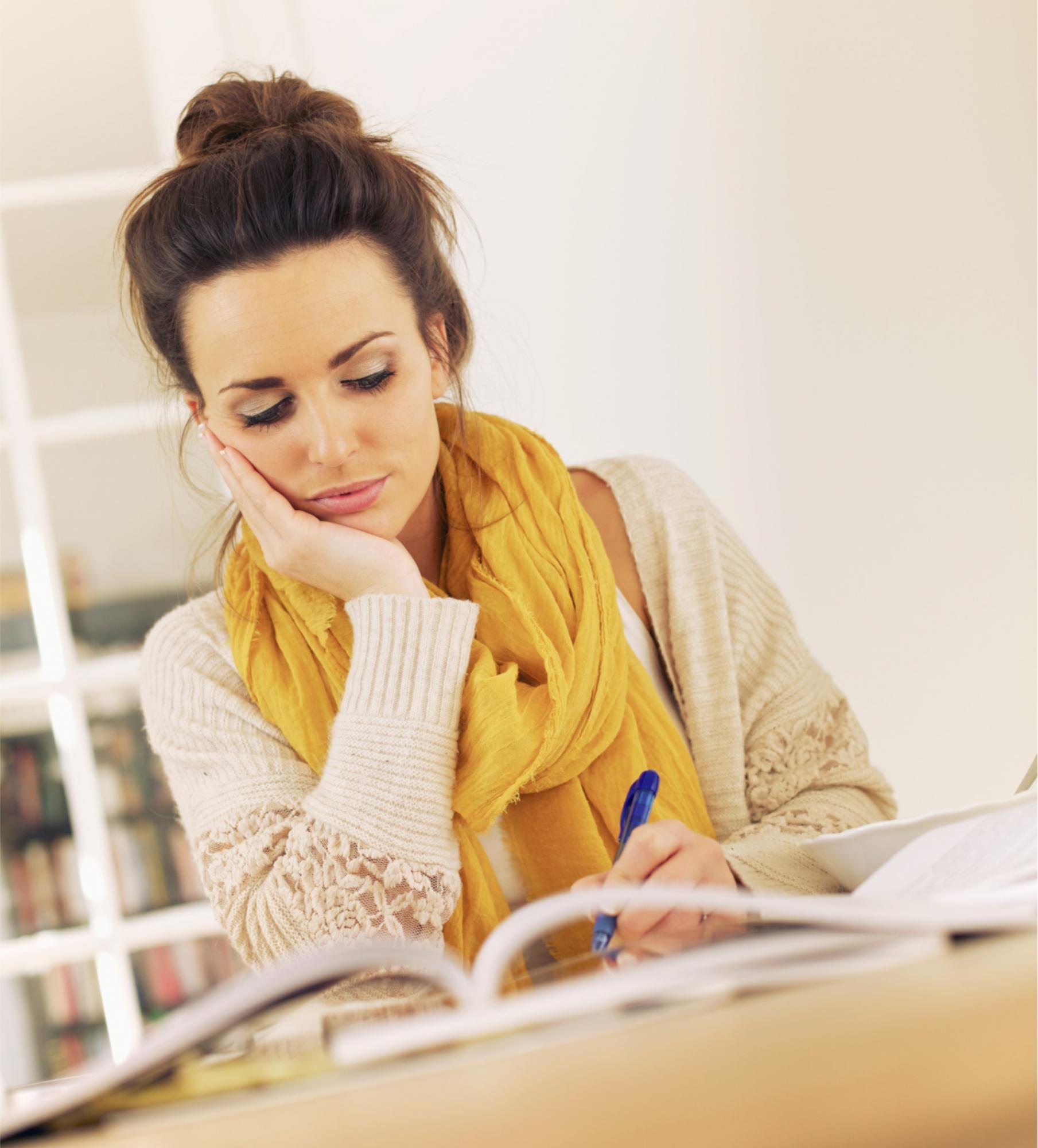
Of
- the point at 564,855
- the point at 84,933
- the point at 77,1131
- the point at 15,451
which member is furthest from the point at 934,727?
the point at 77,1131

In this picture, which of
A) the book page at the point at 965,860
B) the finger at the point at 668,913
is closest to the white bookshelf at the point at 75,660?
the finger at the point at 668,913

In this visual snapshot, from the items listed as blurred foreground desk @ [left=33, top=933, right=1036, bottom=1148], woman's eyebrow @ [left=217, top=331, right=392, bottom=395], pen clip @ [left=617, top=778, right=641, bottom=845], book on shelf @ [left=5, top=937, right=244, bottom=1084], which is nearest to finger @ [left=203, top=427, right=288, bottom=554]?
woman's eyebrow @ [left=217, top=331, right=392, bottom=395]

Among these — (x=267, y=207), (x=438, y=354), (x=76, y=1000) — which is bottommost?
(x=76, y=1000)

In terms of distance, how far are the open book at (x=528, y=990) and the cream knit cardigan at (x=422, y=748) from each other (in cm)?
55

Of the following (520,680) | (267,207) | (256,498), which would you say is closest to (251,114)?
(267,207)

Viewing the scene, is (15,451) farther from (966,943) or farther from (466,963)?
(966,943)

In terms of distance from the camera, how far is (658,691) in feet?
4.62

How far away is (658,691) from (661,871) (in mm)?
562

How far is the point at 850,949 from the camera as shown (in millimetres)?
352

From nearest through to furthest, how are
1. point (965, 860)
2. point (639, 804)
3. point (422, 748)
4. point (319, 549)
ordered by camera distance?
point (965, 860) → point (639, 804) → point (422, 748) → point (319, 549)

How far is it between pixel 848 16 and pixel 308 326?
1.42 meters

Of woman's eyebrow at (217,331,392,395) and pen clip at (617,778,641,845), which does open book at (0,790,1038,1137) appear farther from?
woman's eyebrow at (217,331,392,395)

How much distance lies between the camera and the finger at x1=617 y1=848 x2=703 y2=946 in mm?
615

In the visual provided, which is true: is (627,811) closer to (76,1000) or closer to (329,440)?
(329,440)
